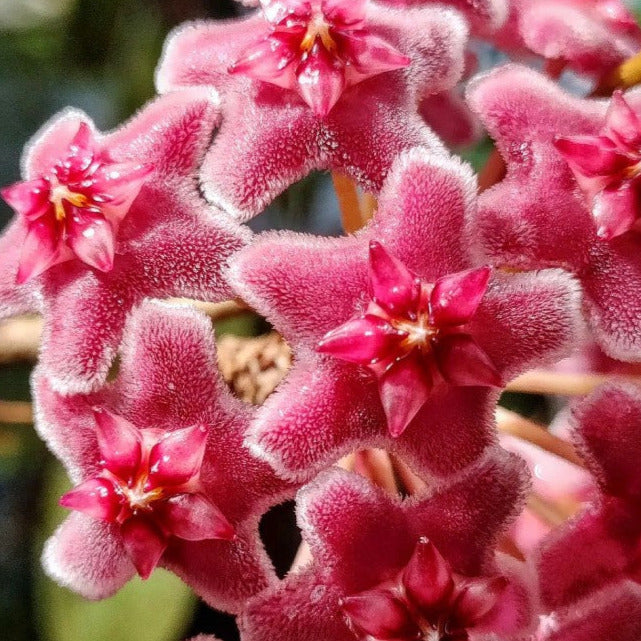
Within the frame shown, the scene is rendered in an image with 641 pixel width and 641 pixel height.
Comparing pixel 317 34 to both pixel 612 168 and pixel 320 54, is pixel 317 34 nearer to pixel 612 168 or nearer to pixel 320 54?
pixel 320 54

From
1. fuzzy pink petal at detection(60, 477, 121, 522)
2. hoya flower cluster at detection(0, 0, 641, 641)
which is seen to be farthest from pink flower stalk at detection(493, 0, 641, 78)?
fuzzy pink petal at detection(60, 477, 121, 522)

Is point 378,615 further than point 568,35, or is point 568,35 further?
point 568,35

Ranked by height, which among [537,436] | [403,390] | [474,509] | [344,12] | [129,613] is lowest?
[129,613]

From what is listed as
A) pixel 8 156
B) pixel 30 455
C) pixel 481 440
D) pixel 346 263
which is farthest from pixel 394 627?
pixel 8 156

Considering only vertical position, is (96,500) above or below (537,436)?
above

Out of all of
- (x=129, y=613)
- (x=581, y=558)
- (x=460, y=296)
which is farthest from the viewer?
(x=129, y=613)

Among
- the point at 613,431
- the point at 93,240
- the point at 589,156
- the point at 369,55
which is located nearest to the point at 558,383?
the point at 613,431

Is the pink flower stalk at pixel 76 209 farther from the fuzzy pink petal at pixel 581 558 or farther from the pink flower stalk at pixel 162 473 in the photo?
the fuzzy pink petal at pixel 581 558
